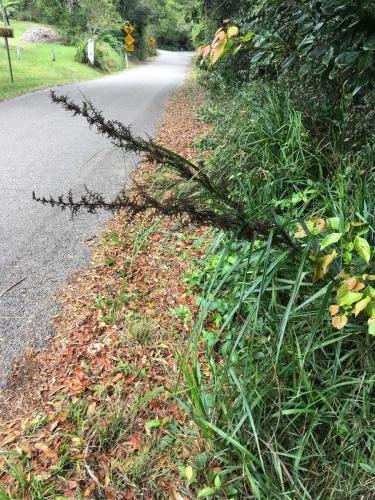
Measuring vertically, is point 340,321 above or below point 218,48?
below

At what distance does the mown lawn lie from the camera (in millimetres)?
13138

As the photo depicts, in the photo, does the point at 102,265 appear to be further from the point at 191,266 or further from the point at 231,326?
the point at 231,326

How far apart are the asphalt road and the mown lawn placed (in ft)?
9.61

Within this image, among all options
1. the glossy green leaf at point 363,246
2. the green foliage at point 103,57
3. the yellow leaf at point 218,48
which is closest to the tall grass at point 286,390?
the glossy green leaf at point 363,246

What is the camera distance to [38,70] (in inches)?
669

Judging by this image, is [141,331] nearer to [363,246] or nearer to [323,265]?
[323,265]

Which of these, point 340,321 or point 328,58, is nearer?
point 340,321

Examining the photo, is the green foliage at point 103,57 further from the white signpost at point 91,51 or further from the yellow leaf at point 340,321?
the yellow leaf at point 340,321

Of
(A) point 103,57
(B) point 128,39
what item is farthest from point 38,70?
(B) point 128,39

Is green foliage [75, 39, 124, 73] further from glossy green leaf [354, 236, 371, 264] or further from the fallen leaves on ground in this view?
glossy green leaf [354, 236, 371, 264]

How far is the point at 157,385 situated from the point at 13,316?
4.04ft

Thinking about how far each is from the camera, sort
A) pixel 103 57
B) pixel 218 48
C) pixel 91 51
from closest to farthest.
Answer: pixel 218 48 < pixel 91 51 < pixel 103 57

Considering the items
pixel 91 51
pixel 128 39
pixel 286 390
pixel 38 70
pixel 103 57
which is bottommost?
pixel 286 390

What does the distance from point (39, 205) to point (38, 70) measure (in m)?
14.9
